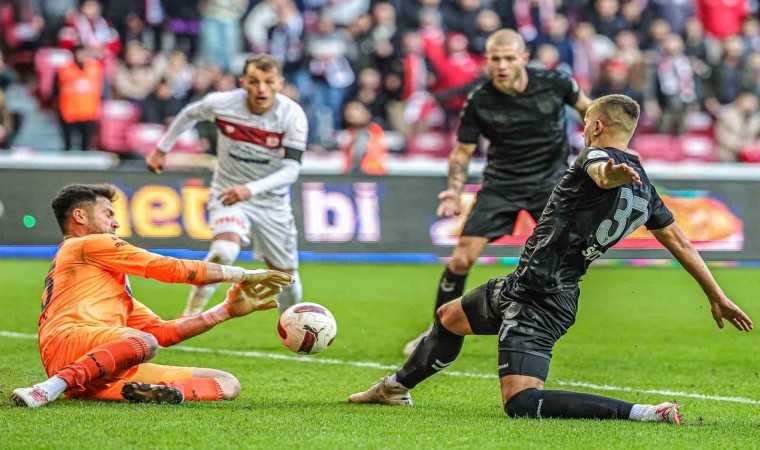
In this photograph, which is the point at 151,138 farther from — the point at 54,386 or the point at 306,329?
the point at 54,386

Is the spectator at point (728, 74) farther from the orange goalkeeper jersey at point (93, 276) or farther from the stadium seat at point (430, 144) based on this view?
the orange goalkeeper jersey at point (93, 276)

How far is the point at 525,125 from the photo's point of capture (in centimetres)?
968

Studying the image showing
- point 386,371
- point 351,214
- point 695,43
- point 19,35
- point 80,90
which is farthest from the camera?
point 695,43

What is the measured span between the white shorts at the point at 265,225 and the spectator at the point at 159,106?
34.0 ft

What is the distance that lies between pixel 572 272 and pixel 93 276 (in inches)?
104

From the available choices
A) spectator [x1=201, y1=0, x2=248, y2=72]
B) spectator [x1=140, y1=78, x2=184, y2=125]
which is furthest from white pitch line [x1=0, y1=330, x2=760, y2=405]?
spectator [x1=201, y1=0, x2=248, y2=72]

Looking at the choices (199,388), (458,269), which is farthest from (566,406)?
(458,269)

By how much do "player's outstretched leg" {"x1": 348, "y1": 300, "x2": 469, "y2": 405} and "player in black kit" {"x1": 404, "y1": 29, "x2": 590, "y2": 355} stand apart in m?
2.56

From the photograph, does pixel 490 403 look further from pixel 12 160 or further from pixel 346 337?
pixel 12 160

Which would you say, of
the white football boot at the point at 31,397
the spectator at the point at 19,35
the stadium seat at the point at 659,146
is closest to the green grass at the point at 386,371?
the white football boot at the point at 31,397

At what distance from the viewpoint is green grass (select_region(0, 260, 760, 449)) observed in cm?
567

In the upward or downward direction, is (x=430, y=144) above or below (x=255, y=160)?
below

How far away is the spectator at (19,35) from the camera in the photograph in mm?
20312

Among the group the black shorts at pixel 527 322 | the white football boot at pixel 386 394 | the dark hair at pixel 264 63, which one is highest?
the dark hair at pixel 264 63
